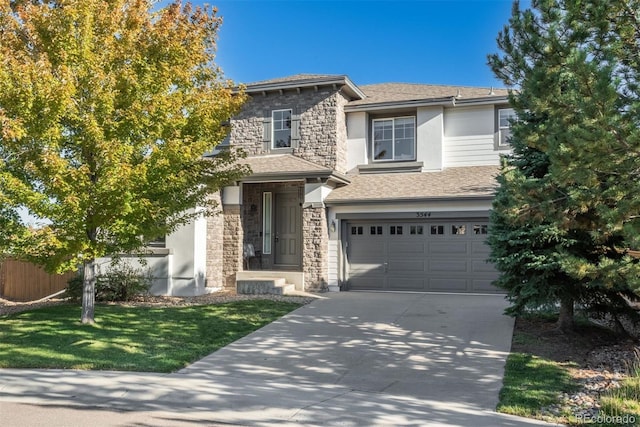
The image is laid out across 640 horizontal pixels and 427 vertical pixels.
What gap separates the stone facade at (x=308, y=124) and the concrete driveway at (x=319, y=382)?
7.39 meters

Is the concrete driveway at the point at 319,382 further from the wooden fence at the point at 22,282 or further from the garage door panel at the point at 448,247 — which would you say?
the wooden fence at the point at 22,282

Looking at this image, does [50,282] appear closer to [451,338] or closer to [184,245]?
[184,245]

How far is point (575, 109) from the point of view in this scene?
5.80 meters

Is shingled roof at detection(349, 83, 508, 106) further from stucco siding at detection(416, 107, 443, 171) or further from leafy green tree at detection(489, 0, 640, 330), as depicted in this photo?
leafy green tree at detection(489, 0, 640, 330)

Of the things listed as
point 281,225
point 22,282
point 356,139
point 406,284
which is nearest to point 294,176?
point 281,225

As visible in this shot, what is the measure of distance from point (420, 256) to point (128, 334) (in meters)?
8.82

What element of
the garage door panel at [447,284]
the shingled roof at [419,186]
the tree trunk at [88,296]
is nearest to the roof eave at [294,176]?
the shingled roof at [419,186]

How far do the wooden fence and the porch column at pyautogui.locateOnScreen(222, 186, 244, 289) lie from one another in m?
5.49

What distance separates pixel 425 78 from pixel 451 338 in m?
13.5

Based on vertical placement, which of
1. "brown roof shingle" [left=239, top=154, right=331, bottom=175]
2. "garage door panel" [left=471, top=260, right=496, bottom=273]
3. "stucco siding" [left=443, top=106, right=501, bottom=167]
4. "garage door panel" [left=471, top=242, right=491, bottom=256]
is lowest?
"garage door panel" [left=471, top=260, right=496, bottom=273]

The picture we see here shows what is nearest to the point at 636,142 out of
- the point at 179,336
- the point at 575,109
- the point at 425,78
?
the point at 575,109

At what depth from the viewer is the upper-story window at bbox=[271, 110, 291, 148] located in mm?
17234

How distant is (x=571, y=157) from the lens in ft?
18.8

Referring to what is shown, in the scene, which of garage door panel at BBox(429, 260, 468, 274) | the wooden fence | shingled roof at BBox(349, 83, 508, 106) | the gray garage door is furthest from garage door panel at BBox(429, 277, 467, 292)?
the wooden fence
